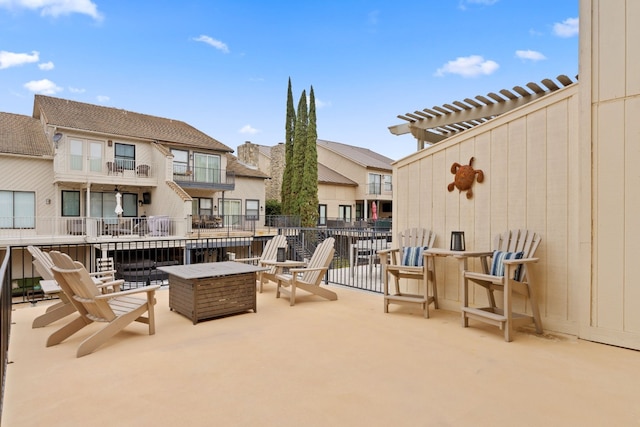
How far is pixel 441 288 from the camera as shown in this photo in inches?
218

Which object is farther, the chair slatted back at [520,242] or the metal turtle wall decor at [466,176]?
the metal turtle wall decor at [466,176]

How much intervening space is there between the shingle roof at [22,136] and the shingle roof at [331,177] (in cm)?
1550

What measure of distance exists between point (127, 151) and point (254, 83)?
9.58 metres

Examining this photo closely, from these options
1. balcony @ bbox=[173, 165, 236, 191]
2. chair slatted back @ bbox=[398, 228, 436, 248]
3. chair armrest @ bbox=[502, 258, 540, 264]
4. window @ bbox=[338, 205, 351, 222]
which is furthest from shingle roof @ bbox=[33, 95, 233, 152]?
chair armrest @ bbox=[502, 258, 540, 264]

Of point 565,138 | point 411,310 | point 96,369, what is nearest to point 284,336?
point 96,369

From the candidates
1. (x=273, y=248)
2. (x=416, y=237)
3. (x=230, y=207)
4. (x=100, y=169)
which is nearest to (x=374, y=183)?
(x=230, y=207)

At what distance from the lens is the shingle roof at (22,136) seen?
15.1 m

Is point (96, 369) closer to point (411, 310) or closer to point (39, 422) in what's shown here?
point (39, 422)

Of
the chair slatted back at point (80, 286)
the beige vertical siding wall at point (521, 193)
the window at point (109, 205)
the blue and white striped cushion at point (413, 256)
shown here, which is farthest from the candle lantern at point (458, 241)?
the window at point (109, 205)

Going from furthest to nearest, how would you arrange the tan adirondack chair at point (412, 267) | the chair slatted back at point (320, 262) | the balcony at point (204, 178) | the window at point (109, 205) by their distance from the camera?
1. the balcony at point (204, 178)
2. the window at point (109, 205)
3. the chair slatted back at point (320, 262)
4. the tan adirondack chair at point (412, 267)

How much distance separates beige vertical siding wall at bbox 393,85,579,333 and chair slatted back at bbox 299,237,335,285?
5.19ft

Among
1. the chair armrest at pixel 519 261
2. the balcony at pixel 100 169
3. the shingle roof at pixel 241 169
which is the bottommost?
the chair armrest at pixel 519 261

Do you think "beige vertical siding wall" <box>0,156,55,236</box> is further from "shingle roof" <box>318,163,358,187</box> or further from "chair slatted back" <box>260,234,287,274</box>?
"shingle roof" <box>318,163,358,187</box>

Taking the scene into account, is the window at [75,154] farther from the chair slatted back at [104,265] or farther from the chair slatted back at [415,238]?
the chair slatted back at [415,238]
